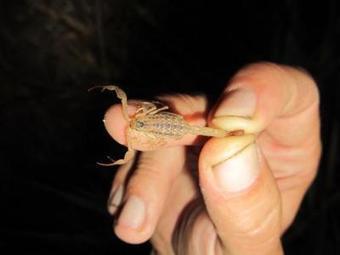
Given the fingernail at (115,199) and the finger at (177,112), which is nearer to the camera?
the finger at (177,112)

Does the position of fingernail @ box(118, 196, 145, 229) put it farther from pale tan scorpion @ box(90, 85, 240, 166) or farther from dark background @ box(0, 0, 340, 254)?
dark background @ box(0, 0, 340, 254)

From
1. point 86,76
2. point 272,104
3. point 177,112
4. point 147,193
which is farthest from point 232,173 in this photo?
point 86,76

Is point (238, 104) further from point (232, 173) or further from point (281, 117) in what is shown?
point (281, 117)

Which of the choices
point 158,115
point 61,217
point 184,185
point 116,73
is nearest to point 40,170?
point 61,217

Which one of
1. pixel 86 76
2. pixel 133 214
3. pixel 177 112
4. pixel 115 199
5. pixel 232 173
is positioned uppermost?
pixel 232 173

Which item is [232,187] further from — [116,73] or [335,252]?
[116,73]

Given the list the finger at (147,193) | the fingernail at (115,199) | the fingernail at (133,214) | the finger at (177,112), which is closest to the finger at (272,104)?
the finger at (177,112)

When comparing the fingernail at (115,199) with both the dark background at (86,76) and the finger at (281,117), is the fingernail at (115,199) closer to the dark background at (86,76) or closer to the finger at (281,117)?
the finger at (281,117)
